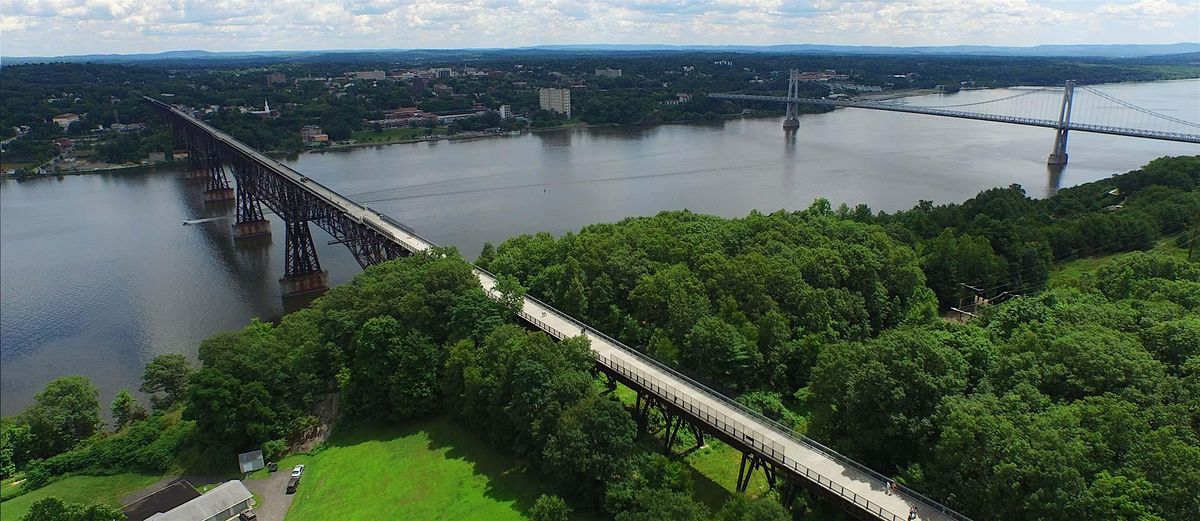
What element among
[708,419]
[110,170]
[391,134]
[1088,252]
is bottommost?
[708,419]

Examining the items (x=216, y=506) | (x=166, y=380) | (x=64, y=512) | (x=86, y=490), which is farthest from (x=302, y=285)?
(x=64, y=512)

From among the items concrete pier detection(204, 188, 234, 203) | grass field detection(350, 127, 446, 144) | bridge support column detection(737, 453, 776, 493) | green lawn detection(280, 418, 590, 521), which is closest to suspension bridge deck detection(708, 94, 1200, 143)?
grass field detection(350, 127, 446, 144)

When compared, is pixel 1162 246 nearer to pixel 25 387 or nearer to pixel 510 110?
pixel 25 387

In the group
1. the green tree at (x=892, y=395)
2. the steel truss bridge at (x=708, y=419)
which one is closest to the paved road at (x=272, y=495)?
the steel truss bridge at (x=708, y=419)

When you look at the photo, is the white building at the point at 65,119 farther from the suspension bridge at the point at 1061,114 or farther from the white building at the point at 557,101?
the suspension bridge at the point at 1061,114

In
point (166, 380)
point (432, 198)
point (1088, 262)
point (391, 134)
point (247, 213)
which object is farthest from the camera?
point (391, 134)

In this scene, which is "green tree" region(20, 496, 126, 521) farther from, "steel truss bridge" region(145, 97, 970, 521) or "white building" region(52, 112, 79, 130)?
"white building" region(52, 112, 79, 130)

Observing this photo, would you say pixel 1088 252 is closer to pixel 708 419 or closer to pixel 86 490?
pixel 708 419
